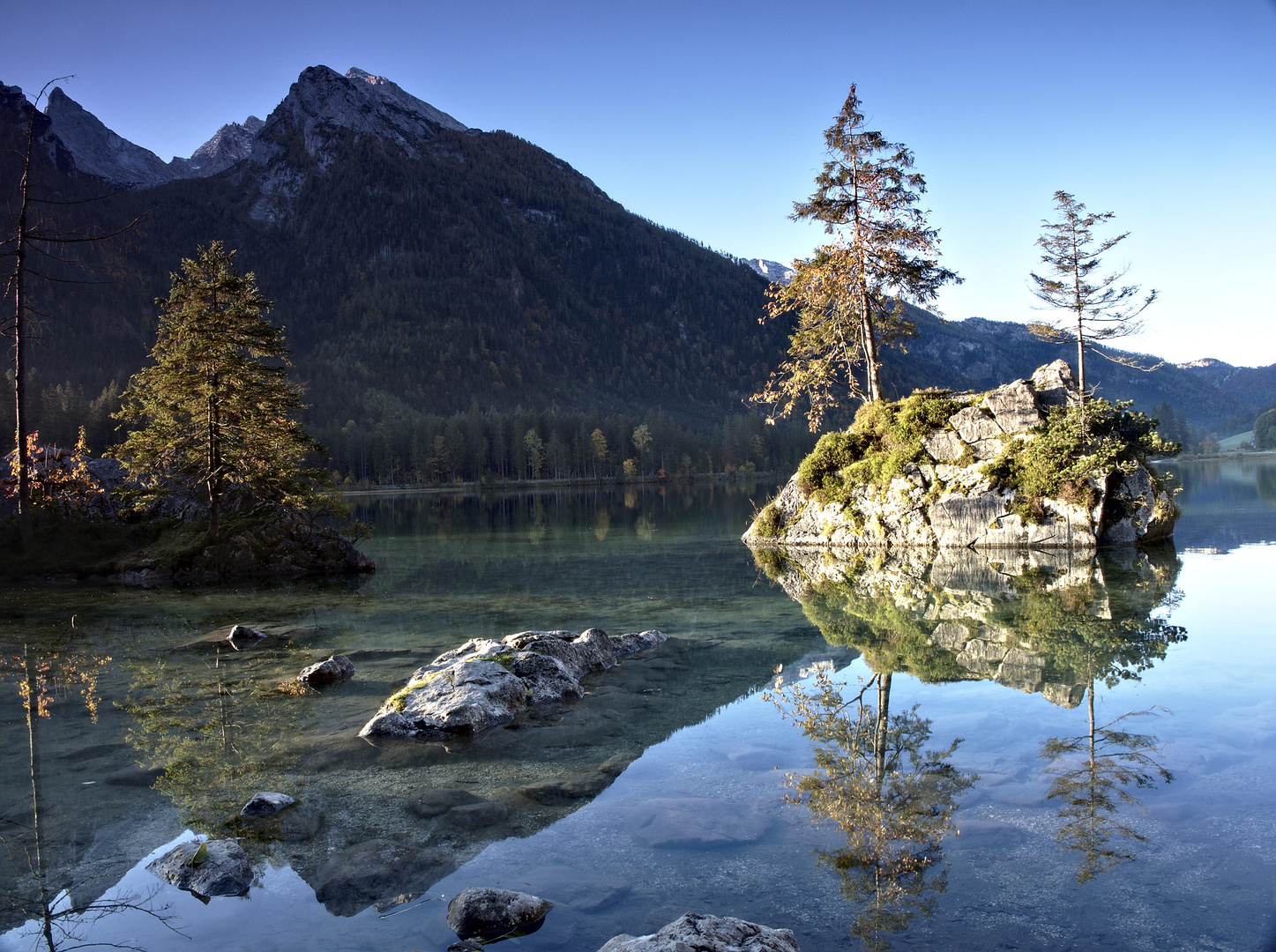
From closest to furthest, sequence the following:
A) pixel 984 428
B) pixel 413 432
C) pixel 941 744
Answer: pixel 941 744 < pixel 984 428 < pixel 413 432

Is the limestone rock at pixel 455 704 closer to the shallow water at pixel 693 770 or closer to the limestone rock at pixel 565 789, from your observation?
the shallow water at pixel 693 770

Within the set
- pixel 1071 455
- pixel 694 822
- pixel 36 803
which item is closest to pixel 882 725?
pixel 694 822

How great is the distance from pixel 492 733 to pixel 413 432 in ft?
437

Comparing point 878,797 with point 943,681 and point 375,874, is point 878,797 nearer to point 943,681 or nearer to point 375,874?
point 943,681

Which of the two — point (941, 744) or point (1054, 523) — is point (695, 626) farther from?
point (1054, 523)

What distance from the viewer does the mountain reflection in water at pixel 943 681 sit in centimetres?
497

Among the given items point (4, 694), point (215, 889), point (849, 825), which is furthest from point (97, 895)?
point (4, 694)

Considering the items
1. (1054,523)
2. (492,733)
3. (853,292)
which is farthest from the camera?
(853,292)

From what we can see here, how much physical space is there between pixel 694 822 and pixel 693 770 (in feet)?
3.44

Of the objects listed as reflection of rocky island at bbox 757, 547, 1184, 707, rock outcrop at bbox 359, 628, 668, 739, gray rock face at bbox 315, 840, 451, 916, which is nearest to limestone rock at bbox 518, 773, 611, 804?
gray rock face at bbox 315, 840, 451, 916

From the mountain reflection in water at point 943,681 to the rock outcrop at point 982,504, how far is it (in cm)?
404

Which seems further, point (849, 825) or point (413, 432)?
point (413, 432)

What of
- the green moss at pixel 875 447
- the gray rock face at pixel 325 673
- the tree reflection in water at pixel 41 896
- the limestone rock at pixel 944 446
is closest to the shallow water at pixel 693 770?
the tree reflection in water at pixel 41 896

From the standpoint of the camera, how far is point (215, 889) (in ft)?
15.9
